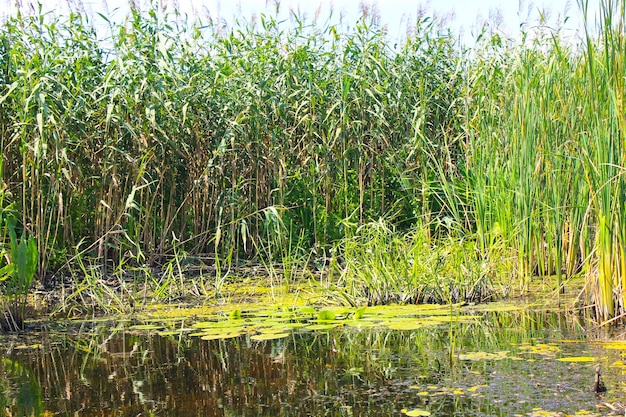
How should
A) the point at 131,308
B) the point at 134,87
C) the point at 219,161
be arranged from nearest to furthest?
1. the point at 131,308
2. the point at 134,87
3. the point at 219,161

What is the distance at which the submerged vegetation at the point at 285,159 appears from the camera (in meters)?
5.53

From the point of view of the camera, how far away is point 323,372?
142 inches

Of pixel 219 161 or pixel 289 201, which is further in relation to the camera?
pixel 289 201

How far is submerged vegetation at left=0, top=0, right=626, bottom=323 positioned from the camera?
5.53 m

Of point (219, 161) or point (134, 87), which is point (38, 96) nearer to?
point (134, 87)

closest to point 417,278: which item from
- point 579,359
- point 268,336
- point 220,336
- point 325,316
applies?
point 325,316

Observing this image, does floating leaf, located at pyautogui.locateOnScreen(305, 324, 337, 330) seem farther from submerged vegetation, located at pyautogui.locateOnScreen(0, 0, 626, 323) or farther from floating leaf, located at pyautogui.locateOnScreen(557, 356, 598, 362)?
floating leaf, located at pyautogui.locateOnScreen(557, 356, 598, 362)

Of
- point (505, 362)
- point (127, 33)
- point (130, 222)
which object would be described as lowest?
point (505, 362)

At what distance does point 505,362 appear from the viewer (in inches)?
141

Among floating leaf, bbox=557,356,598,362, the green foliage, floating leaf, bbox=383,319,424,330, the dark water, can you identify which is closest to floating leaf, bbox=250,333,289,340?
the dark water

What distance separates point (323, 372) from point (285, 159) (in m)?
4.24

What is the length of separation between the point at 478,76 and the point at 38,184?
374 cm

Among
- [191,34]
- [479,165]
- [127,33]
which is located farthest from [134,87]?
[479,165]

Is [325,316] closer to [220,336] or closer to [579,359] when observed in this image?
[220,336]
